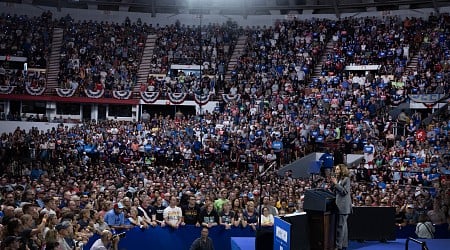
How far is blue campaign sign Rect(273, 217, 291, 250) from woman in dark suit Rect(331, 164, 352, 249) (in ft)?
3.36

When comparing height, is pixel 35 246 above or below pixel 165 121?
below

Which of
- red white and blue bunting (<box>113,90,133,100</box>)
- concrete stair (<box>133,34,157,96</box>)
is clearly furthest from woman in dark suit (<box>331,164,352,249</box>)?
concrete stair (<box>133,34,157,96</box>)

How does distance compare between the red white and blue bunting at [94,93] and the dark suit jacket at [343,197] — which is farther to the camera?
the red white and blue bunting at [94,93]

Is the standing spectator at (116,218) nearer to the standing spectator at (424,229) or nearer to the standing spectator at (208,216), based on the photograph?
the standing spectator at (208,216)

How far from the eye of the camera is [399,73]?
31.4 meters

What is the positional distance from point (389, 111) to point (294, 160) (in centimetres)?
565

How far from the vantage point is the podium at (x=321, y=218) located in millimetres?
9844

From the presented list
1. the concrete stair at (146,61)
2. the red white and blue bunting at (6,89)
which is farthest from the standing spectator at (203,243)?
the red white and blue bunting at (6,89)

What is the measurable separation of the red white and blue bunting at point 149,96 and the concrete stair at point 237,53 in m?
4.95

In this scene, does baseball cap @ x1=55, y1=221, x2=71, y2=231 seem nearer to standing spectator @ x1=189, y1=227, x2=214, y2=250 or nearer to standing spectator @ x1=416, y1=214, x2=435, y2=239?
standing spectator @ x1=189, y1=227, x2=214, y2=250

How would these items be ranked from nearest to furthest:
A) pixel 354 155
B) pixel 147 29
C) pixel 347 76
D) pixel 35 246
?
pixel 35 246
pixel 354 155
pixel 347 76
pixel 147 29

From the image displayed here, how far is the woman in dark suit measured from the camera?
32.3ft

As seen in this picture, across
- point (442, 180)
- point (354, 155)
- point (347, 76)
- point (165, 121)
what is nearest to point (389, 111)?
point (354, 155)

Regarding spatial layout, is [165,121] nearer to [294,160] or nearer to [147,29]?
[294,160]
